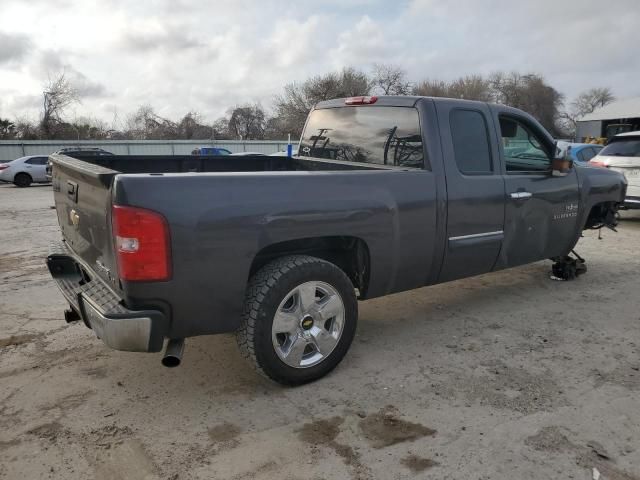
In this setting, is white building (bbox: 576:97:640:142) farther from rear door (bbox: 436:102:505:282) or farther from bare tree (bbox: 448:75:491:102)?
rear door (bbox: 436:102:505:282)

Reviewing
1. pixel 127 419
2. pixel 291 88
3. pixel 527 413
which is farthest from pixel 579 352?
pixel 291 88

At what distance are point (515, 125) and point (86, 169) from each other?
12.2 ft

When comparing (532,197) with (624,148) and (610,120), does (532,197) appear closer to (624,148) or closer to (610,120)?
(624,148)

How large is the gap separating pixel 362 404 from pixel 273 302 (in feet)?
2.81

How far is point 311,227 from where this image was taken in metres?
3.25

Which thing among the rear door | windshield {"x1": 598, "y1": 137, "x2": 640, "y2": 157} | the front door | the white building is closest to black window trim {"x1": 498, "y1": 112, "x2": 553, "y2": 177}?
the front door

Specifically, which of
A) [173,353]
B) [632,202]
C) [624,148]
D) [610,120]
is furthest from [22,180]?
[610,120]

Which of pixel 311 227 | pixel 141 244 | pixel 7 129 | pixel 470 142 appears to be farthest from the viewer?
pixel 7 129

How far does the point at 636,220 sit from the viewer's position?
1066cm

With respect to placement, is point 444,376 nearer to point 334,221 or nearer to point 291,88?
point 334,221

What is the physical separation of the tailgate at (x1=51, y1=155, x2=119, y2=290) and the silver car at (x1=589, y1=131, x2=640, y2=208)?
349 inches

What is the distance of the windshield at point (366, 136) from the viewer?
13.4ft

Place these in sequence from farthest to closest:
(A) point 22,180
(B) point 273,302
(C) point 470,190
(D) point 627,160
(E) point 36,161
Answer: (E) point 36,161 < (A) point 22,180 < (D) point 627,160 < (C) point 470,190 < (B) point 273,302

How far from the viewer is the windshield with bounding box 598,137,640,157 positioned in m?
9.37
